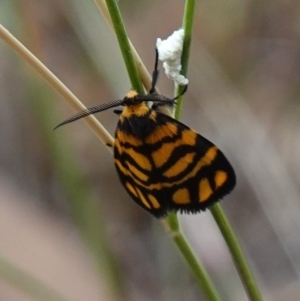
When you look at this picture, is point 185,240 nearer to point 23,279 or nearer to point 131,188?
point 131,188

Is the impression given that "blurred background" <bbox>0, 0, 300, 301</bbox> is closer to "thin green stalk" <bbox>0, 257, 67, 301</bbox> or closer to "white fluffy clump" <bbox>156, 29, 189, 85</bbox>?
"thin green stalk" <bbox>0, 257, 67, 301</bbox>

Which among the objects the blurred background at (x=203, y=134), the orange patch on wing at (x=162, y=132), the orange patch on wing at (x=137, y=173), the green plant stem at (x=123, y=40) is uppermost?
the green plant stem at (x=123, y=40)

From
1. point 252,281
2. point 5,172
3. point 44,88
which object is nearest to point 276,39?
point 5,172

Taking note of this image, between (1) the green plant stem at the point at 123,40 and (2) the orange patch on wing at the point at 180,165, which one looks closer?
(1) the green plant stem at the point at 123,40

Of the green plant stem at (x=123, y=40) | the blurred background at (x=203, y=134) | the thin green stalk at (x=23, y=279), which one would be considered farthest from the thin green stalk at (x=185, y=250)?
the blurred background at (x=203, y=134)

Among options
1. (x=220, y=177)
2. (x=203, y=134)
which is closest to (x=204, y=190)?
(x=220, y=177)

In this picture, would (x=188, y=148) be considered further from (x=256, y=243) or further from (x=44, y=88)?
(x=256, y=243)

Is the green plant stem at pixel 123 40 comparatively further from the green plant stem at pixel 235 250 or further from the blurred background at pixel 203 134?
the blurred background at pixel 203 134

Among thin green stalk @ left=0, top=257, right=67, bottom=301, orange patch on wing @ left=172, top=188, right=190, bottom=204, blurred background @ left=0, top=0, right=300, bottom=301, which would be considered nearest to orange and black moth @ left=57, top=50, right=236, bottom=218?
orange patch on wing @ left=172, top=188, right=190, bottom=204
